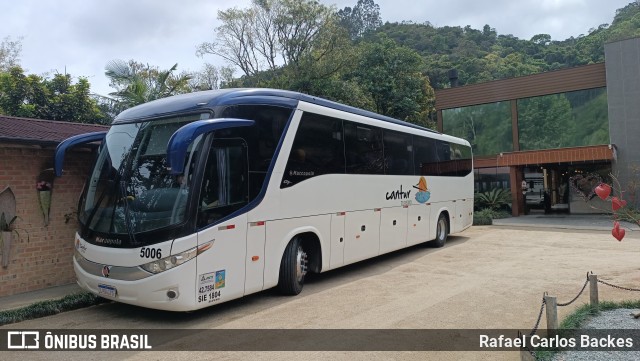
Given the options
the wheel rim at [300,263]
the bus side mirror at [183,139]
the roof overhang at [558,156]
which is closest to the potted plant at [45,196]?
the bus side mirror at [183,139]

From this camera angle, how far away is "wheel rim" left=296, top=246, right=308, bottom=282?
7.76 m

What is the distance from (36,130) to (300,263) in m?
5.87

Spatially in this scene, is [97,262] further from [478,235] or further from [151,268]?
[478,235]

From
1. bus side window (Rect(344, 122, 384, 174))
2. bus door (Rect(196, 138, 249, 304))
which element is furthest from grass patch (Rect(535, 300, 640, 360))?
bus side window (Rect(344, 122, 384, 174))

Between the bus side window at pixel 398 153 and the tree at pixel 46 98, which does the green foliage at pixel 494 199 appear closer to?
the bus side window at pixel 398 153

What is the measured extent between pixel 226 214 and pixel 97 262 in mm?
1938

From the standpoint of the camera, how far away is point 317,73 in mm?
26234

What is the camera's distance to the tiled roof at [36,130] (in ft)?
25.2

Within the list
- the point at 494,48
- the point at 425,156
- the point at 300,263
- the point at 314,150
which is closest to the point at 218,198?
the point at 300,263

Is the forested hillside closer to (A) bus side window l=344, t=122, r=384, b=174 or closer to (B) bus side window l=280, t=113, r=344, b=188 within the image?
(A) bus side window l=344, t=122, r=384, b=174

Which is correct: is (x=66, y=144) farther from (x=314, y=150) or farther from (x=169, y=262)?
(x=314, y=150)

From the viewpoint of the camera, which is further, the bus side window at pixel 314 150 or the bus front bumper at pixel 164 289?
the bus side window at pixel 314 150

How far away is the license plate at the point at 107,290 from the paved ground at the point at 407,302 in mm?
452

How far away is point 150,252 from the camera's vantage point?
19.1ft
